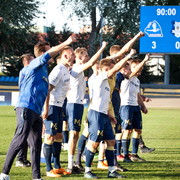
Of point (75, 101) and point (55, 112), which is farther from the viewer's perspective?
point (75, 101)

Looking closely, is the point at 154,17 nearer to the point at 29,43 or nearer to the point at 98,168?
the point at 29,43

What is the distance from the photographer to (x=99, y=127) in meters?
9.70

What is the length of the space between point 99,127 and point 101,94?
537mm

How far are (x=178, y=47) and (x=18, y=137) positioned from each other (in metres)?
27.4

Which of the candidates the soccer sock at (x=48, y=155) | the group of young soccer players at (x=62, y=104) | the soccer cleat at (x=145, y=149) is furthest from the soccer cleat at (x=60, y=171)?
the soccer cleat at (x=145, y=149)

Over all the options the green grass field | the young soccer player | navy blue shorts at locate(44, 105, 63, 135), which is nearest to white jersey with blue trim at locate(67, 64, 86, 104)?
navy blue shorts at locate(44, 105, 63, 135)

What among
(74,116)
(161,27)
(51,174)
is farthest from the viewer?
(161,27)

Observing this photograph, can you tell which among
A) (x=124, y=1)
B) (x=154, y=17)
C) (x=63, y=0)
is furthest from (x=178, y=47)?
(x=63, y=0)

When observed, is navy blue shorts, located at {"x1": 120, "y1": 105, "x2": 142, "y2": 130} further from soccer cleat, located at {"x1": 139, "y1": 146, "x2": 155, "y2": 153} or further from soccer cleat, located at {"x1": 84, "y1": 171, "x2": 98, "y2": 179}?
soccer cleat, located at {"x1": 84, "y1": 171, "x2": 98, "y2": 179}

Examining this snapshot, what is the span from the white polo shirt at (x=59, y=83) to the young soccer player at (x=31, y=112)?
130 centimetres

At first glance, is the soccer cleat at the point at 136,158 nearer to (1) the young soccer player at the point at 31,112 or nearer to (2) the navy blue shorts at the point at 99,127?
(2) the navy blue shorts at the point at 99,127

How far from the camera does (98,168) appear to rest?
10.9 meters

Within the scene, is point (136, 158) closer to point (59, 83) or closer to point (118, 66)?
point (59, 83)

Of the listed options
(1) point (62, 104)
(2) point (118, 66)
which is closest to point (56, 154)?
(1) point (62, 104)
